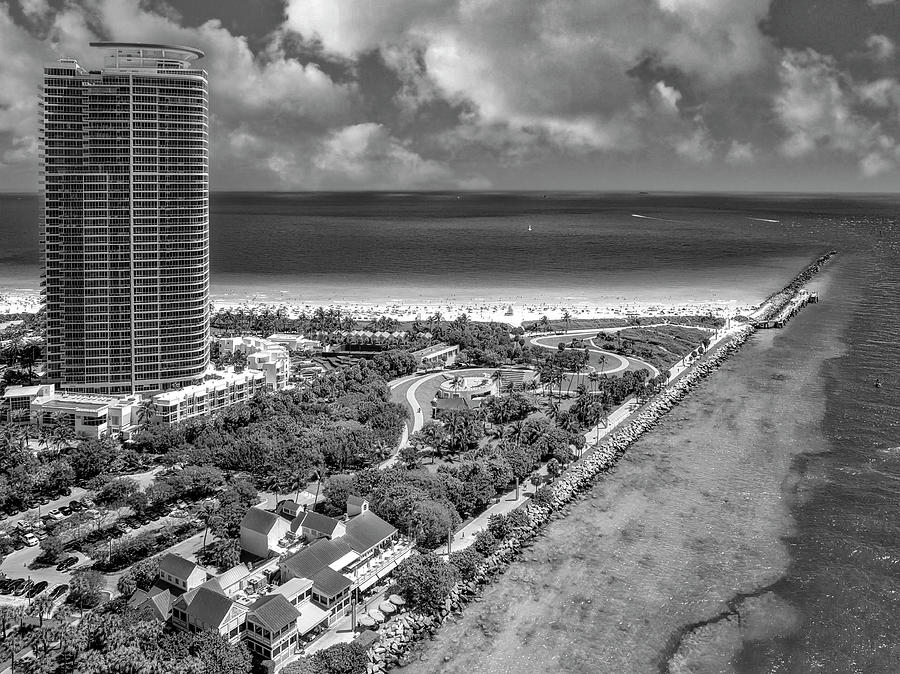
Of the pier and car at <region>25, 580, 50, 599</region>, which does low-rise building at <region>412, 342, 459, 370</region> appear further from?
car at <region>25, 580, 50, 599</region>

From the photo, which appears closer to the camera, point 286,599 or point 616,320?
point 286,599

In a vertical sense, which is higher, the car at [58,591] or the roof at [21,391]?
the roof at [21,391]

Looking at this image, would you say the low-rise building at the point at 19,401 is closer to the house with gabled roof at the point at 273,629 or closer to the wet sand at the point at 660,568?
the house with gabled roof at the point at 273,629

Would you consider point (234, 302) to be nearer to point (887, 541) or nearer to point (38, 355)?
point (38, 355)

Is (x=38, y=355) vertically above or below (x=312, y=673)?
above

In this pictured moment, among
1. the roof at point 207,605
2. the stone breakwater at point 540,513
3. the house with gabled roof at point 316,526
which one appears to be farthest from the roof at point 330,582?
the roof at point 207,605

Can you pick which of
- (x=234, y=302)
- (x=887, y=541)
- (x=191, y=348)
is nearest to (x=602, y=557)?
(x=887, y=541)
